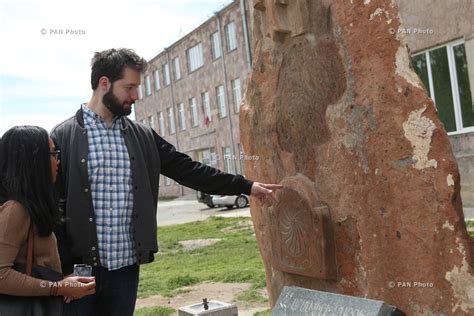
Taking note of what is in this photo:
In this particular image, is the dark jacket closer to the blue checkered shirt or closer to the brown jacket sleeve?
the blue checkered shirt

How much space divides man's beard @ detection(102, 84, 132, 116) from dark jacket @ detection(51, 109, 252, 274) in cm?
11

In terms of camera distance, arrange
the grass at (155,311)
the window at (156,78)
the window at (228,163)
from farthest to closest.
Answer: the window at (156,78) → the window at (228,163) → the grass at (155,311)

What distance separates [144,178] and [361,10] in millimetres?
1426

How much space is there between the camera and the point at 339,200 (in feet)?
10.5

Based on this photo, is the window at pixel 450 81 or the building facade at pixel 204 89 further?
the building facade at pixel 204 89

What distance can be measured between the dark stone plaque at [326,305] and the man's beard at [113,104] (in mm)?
1335

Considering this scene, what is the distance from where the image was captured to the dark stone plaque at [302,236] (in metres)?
3.21

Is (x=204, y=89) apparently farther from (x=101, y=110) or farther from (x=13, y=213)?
(x=13, y=213)

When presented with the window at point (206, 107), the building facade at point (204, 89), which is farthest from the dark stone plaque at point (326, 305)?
the window at point (206, 107)

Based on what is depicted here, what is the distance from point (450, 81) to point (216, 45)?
1613 centimetres

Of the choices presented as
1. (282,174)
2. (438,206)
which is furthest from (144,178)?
(438,206)

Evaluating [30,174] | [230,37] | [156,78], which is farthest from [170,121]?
[30,174]

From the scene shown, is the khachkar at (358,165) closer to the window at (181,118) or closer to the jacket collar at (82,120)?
the jacket collar at (82,120)

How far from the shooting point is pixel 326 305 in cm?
294
